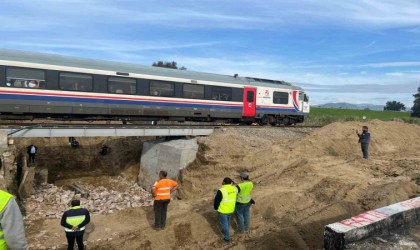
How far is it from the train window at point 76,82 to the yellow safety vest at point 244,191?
10487 millimetres

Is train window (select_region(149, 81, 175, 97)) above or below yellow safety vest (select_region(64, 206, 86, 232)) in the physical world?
above

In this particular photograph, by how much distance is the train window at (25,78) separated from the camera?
14750 mm

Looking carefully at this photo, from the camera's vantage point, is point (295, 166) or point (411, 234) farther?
point (295, 166)

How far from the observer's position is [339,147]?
60.3 feet

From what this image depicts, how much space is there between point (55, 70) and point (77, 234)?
9.49 meters

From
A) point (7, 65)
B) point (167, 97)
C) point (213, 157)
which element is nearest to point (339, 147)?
point (213, 157)

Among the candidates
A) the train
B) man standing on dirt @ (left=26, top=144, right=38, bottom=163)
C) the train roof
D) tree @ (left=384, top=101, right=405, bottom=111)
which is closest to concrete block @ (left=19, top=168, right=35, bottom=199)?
the train

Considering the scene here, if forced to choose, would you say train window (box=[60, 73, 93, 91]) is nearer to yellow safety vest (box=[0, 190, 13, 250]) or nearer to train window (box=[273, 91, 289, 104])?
train window (box=[273, 91, 289, 104])

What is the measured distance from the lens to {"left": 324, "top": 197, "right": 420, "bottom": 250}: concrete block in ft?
17.7

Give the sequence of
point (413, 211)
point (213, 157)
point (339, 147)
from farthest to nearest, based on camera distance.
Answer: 1. point (339, 147)
2. point (213, 157)
3. point (413, 211)

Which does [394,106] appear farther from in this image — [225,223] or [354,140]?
[225,223]

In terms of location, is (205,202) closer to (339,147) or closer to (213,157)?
(213,157)

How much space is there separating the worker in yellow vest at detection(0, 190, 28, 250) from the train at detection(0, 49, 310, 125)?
12.8m

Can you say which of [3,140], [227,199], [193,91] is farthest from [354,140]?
[3,140]
